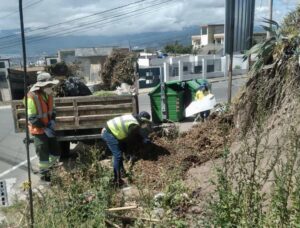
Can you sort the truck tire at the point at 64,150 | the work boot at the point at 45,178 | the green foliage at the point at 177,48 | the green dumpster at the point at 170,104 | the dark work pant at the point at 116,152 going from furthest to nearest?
1. the green foliage at the point at 177,48
2. the green dumpster at the point at 170,104
3. the truck tire at the point at 64,150
4. the work boot at the point at 45,178
5. the dark work pant at the point at 116,152

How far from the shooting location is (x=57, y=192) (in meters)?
4.48

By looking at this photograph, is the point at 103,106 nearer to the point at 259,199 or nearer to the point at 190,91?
the point at 190,91

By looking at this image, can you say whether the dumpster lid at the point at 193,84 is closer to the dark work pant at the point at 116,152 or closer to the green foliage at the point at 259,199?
the dark work pant at the point at 116,152

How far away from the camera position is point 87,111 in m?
8.40

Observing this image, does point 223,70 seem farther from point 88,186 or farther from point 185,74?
point 88,186

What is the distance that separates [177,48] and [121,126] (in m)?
96.6

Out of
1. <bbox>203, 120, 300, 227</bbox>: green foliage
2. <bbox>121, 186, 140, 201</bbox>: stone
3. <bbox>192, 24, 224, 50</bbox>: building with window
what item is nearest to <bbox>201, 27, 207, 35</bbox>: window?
<bbox>192, 24, 224, 50</bbox>: building with window

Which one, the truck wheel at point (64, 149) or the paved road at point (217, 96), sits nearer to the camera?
the truck wheel at point (64, 149)

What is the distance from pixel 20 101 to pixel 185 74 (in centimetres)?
2810

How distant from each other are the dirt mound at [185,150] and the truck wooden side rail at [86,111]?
3.11 ft

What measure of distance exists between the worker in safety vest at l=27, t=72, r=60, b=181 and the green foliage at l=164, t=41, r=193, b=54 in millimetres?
92745

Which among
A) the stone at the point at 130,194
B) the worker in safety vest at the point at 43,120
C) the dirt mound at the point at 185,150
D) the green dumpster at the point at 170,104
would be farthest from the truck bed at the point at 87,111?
the green dumpster at the point at 170,104

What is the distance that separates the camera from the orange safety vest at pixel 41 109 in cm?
724

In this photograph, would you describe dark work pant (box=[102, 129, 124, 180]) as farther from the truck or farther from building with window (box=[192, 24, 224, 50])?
building with window (box=[192, 24, 224, 50])
